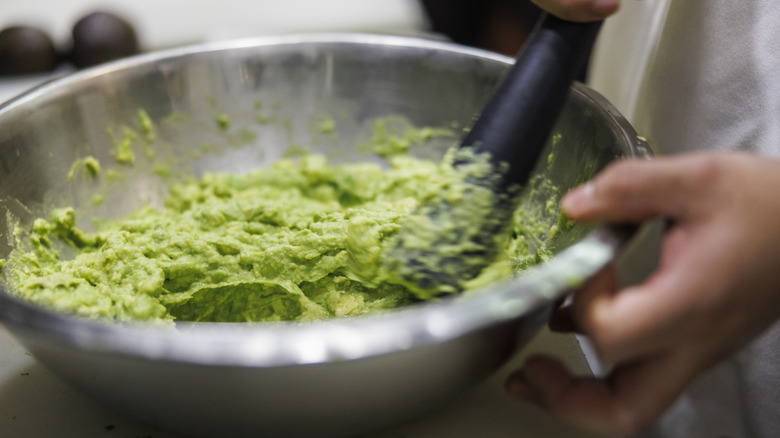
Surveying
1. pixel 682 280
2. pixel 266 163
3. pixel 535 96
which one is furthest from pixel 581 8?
pixel 266 163

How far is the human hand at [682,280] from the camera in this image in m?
0.56

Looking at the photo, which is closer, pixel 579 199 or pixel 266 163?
pixel 579 199

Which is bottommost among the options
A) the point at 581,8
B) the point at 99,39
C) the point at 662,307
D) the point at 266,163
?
the point at 266,163

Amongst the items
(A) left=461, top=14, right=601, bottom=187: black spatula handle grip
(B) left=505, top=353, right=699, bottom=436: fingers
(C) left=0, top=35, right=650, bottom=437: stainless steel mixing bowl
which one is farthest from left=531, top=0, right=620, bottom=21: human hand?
(B) left=505, top=353, right=699, bottom=436: fingers

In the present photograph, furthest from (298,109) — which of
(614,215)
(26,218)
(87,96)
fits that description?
(614,215)

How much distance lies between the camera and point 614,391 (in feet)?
2.08

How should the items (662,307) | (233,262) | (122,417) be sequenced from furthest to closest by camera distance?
(233,262) < (122,417) < (662,307)

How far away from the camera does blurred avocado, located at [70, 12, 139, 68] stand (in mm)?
1798

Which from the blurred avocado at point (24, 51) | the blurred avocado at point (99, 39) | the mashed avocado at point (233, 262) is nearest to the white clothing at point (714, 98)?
the mashed avocado at point (233, 262)

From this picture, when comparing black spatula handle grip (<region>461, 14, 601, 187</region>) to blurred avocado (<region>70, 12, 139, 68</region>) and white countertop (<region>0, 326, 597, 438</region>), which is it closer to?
white countertop (<region>0, 326, 597, 438</region>)

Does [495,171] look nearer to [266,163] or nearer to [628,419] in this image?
[628,419]

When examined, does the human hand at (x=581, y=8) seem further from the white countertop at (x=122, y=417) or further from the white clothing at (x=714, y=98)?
the white countertop at (x=122, y=417)

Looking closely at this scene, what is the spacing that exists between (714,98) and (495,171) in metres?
0.43

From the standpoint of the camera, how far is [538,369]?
2.26 ft
